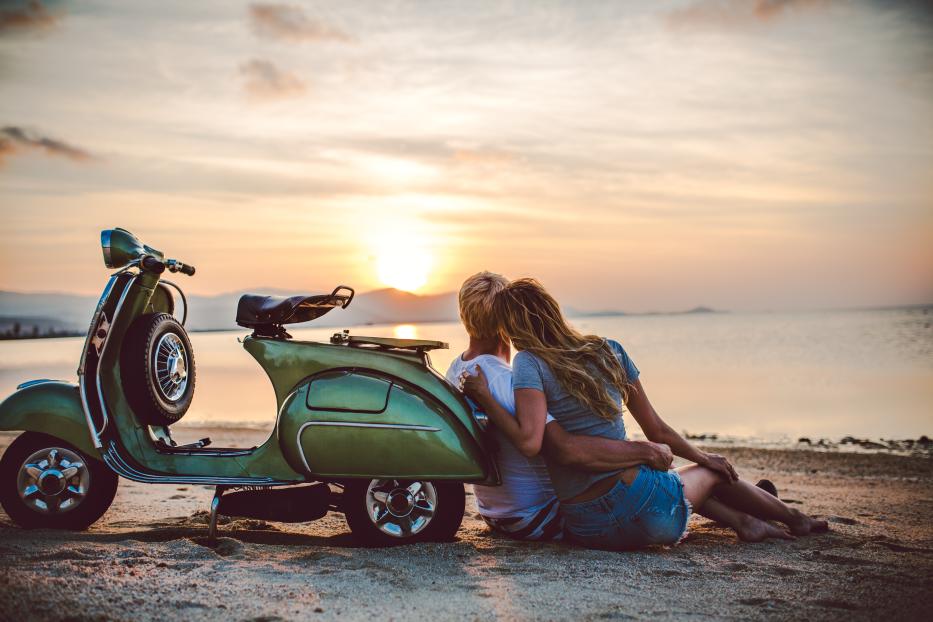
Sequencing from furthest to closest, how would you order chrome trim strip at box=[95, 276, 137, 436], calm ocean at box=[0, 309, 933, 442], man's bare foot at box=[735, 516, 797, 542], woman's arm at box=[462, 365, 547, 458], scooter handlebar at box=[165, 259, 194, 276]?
calm ocean at box=[0, 309, 933, 442] → scooter handlebar at box=[165, 259, 194, 276] → man's bare foot at box=[735, 516, 797, 542] → chrome trim strip at box=[95, 276, 137, 436] → woman's arm at box=[462, 365, 547, 458]

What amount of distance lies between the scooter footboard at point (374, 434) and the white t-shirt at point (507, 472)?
9.4 inches

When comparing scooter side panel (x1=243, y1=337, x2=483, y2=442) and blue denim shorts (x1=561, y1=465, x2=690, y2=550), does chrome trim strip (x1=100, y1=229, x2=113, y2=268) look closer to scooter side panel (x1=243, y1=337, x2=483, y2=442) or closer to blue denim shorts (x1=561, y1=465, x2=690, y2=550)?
scooter side panel (x1=243, y1=337, x2=483, y2=442)

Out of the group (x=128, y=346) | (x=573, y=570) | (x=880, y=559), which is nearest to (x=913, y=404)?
(x=880, y=559)

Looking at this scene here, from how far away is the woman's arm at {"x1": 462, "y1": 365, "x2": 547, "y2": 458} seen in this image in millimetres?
4133

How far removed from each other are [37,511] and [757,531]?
4044mm

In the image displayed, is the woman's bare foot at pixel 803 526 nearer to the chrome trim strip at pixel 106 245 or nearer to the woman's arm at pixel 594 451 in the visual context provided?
the woman's arm at pixel 594 451

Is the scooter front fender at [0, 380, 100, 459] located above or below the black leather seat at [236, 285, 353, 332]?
below

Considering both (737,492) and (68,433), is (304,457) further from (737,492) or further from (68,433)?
(737,492)

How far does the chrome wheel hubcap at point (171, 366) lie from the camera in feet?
15.6

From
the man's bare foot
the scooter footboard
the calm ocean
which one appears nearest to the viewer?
the scooter footboard

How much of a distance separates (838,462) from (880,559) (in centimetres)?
549

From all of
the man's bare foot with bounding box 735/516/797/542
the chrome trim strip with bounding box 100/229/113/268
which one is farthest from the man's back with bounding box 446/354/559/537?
the chrome trim strip with bounding box 100/229/113/268

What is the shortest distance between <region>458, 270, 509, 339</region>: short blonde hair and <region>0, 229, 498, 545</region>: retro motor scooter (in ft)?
0.71

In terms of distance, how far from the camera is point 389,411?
4.29 m
